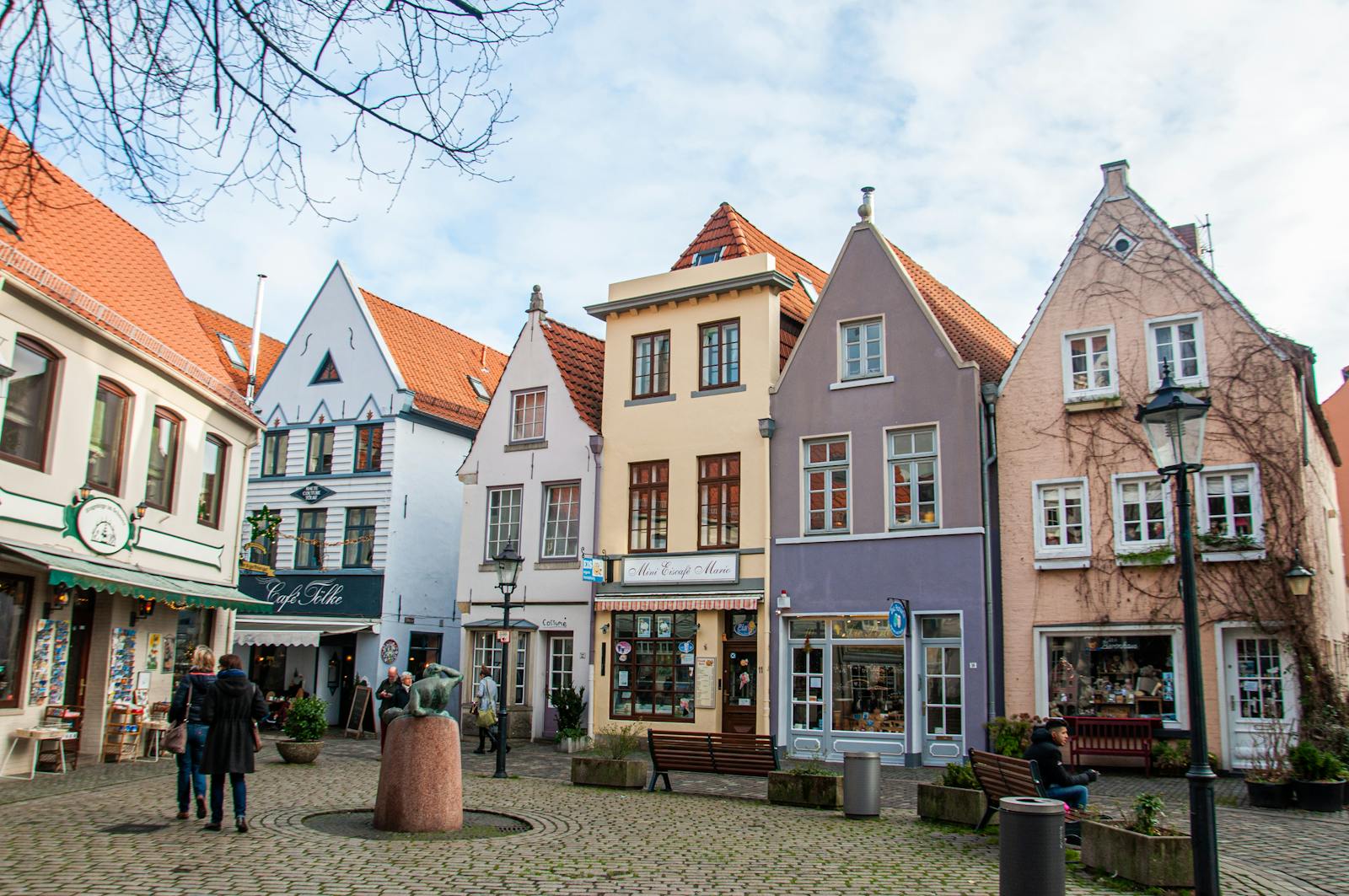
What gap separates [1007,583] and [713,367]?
26.6ft

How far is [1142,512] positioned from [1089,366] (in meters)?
2.96

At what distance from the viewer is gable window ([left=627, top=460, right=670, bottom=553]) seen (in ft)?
84.4

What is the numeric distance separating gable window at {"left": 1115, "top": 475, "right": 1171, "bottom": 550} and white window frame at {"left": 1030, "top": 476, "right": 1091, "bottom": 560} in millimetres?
517

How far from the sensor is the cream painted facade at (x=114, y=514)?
51.3 feet

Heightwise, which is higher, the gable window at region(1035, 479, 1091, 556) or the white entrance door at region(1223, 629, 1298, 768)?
the gable window at region(1035, 479, 1091, 556)

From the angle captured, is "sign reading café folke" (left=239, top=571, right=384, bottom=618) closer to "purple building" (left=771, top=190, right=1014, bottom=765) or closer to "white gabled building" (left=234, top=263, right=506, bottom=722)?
"white gabled building" (left=234, top=263, right=506, bottom=722)

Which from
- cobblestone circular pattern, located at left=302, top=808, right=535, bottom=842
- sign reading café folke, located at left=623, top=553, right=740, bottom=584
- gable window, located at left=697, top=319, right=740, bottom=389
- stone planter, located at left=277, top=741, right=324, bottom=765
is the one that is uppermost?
gable window, located at left=697, top=319, right=740, bottom=389

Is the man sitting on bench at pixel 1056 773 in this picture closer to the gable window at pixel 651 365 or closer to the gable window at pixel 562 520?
the gable window at pixel 651 365

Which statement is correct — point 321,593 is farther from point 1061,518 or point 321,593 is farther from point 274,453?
point 1061,518

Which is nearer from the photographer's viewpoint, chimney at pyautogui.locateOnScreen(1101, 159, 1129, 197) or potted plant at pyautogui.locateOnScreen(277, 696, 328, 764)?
potted plant at pyautogui.locateOnScreen(277, 696, 328, 764)

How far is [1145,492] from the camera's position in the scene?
20.2m

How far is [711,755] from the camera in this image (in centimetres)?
1606

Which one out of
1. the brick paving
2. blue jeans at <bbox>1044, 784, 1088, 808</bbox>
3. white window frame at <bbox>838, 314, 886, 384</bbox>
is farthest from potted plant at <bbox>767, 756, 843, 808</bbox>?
white window frame at <bbox>838, 314, 886, 384</bbox>

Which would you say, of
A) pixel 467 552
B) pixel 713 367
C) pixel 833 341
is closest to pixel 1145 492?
pixel 833 341
